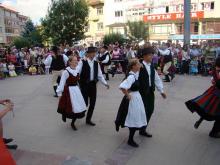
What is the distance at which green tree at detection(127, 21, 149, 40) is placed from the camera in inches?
→ 2144

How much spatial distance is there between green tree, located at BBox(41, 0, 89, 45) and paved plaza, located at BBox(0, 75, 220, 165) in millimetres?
25869

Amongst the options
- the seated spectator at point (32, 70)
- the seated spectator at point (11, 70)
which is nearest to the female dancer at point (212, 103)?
the seated spectator at point (11, 70)

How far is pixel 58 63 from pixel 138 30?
45.2 meters

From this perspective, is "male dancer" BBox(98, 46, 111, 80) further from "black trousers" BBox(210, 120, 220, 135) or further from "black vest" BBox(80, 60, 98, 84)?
"black trousers" BBox(210, 120, 220, 135)

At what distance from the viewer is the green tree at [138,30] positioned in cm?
5447

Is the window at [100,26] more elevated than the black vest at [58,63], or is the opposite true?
the window at [100,26]

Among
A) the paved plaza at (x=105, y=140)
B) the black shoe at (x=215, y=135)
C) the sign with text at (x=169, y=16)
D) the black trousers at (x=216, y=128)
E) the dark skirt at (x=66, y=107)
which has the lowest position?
the paved plaza at (x=105, y=140)

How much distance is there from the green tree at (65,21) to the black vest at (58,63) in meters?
24.1

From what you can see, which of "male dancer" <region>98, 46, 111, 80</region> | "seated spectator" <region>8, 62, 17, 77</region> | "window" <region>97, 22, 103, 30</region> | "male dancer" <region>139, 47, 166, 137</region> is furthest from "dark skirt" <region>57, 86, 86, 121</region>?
"window" <region>97, 22, 103, 30</region>

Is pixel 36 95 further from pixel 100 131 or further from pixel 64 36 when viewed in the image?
pixel 64 36

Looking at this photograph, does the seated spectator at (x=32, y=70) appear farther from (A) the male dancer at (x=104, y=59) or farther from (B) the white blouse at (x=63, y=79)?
(B) the white blouse at (x=63, y=79)

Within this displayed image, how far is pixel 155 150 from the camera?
18.1 ft

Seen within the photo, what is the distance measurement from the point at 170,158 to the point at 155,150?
412 millimetres

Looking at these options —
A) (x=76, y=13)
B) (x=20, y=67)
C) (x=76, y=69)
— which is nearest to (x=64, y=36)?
(x=76, y=13)
